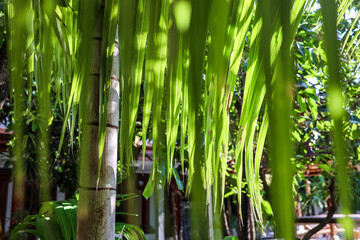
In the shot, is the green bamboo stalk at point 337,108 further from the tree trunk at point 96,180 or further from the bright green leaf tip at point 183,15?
the tree trunk at point 96,180

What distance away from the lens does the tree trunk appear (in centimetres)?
71

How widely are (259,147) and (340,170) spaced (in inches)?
13.2

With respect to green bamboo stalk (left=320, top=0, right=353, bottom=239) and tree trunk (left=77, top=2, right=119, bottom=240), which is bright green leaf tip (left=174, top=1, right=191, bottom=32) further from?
tree trunk (left=77, top=2, right=119, bottom=240)

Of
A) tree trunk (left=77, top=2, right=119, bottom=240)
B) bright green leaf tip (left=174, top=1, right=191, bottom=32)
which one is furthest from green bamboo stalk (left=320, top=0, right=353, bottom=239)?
tree trunk (left=77, top=2, right=119, bottom=240)

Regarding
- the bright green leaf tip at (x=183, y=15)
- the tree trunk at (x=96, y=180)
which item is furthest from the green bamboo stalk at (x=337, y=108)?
the tree trunk at (x=96, y=180)

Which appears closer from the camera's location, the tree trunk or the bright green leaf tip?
the bright green leaf tip

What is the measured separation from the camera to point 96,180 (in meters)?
0.74

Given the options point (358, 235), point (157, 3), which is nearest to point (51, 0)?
point (157, 3)

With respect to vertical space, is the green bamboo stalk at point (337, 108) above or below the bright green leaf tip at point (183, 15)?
below

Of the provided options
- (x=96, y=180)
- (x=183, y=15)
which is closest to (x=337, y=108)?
(x=183, y=15)

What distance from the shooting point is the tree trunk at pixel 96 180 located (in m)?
0.71

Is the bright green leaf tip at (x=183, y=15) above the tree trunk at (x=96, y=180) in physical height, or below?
above

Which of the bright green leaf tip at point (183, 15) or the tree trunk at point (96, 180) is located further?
the tree trunk at point (96, 180)

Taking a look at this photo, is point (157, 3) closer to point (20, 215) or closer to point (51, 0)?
point (51, 0)
